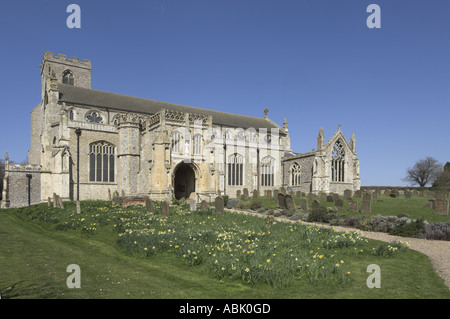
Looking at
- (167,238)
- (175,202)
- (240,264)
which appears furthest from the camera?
(175,202)

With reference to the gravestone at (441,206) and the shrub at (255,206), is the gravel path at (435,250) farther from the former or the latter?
the shrub at (255,206)

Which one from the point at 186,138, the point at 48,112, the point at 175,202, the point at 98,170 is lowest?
the point at 175,202

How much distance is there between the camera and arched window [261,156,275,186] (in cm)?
3644

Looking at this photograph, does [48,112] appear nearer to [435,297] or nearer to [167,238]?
[167,238]

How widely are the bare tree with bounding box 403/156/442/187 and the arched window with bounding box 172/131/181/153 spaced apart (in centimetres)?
5995

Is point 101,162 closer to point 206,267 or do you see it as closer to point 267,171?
point 267,171

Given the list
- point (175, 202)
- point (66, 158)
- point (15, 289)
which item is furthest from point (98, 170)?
point (15, 289)

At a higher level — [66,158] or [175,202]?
[66,158]

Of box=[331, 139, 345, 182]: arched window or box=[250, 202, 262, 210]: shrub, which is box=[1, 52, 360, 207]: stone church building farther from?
box=[250, 202, 262, 210]: shrub

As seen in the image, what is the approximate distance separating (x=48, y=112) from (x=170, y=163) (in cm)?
1272

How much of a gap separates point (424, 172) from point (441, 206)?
193 feet

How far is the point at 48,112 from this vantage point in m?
28.2

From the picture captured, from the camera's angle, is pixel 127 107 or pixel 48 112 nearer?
pixel 48 112

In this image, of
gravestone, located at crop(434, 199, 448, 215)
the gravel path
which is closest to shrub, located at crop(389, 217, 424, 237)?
the gravel path
